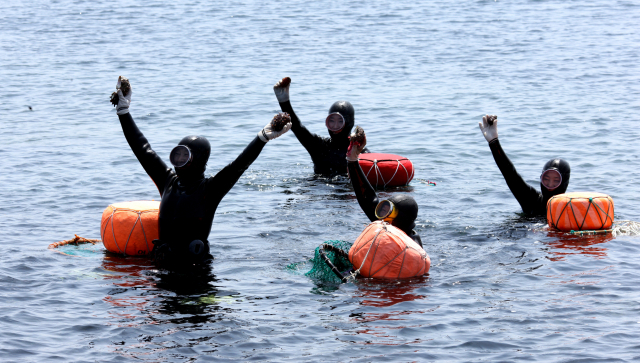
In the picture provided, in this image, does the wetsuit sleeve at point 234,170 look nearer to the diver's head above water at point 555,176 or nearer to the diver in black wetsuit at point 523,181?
the diver in black wetsuit at point 523,181

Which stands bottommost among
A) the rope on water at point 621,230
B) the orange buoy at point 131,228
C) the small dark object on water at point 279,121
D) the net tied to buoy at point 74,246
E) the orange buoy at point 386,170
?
the rope on water at point 621,230

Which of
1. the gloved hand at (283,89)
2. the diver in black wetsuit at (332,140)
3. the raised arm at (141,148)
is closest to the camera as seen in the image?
the raised arm at (141,148)

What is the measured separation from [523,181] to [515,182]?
0.26 metres

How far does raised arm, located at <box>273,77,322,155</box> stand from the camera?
13023 millimetres

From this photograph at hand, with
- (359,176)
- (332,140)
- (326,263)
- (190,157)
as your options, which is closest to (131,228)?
(190,157)

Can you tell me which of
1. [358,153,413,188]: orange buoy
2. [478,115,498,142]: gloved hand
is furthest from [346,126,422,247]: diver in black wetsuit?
[358,153,413,188]: orange buoy

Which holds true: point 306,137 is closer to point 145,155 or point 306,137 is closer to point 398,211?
point 145,155

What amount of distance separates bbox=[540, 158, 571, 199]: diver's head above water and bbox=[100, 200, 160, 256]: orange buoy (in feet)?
20.1

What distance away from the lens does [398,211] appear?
31.4 ft

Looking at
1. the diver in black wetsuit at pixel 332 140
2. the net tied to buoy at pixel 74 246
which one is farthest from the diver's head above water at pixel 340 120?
the net tied to buoy at pixel 74 246

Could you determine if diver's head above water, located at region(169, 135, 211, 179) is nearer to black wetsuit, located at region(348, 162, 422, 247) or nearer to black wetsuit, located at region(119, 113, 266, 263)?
black wetsuit, located at region(119, 113, 266, 263)

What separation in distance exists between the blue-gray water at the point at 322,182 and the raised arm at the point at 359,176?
1.03 metres

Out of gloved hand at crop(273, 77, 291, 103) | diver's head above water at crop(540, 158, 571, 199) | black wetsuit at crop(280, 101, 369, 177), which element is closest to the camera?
diver's head above water at crop(540, 158, 571, 199)

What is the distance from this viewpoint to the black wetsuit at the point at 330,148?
14.8 metres
